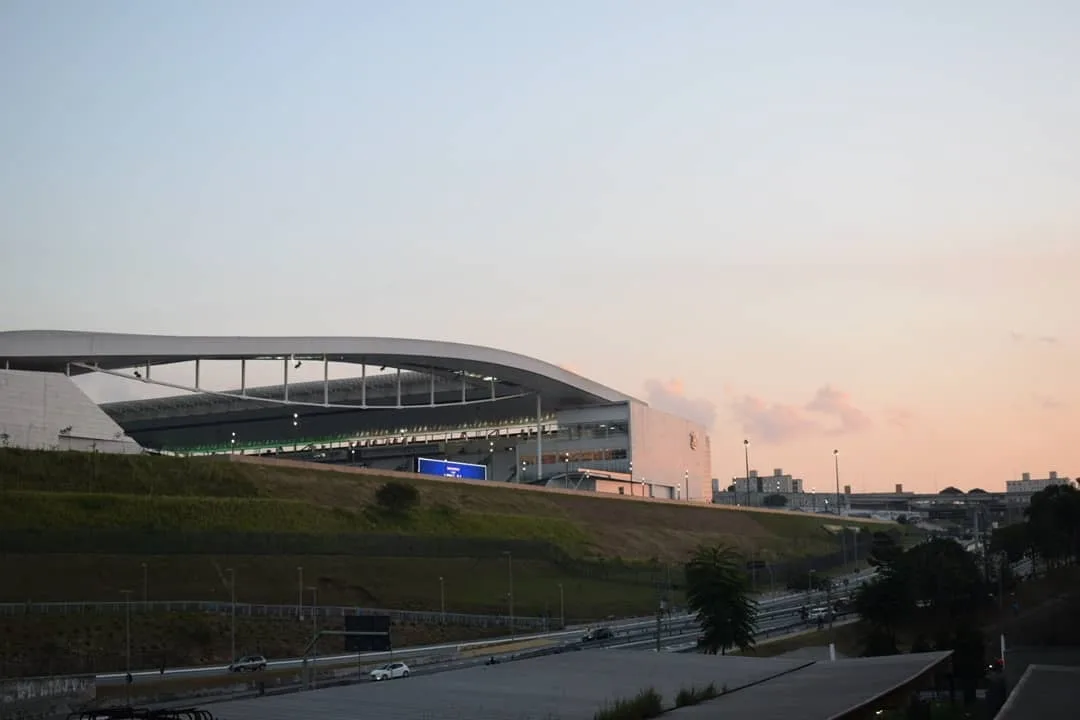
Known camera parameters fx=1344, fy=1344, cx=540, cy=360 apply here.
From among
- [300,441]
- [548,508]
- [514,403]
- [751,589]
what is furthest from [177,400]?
[751,589]

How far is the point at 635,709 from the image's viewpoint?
123ft

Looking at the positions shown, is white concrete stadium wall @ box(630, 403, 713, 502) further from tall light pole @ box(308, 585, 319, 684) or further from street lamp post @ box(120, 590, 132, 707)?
street lamp post @ box(120, 590, 132, 707)

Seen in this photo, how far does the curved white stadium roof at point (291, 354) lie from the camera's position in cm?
9688

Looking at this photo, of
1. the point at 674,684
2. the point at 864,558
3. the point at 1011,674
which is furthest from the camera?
the point at 864,558

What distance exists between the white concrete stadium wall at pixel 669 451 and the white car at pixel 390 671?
78.2 metres

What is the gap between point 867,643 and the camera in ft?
236

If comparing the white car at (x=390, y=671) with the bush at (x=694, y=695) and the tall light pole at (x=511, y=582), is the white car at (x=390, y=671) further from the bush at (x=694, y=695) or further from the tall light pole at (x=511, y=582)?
the tall light pole at (x=511, y=582)

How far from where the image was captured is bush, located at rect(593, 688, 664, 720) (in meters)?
36.2

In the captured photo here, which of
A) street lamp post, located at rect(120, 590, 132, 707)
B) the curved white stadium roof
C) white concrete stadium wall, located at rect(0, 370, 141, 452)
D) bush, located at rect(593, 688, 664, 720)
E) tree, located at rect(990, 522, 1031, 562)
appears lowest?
bush, located at rect(593, 688, 664, 720)

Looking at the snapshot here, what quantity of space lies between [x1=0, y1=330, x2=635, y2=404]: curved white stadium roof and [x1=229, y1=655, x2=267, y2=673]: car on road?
3713cm

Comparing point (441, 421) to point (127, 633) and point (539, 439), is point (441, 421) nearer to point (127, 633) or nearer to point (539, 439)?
point (539, 439)

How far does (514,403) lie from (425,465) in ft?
73.2

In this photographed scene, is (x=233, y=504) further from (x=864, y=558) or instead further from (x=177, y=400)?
(x=864, y=558)

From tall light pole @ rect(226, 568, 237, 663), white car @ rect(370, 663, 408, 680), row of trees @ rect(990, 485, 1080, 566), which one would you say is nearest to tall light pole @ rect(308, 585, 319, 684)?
tall light pole @ rect(226, 568, 237, 663)
